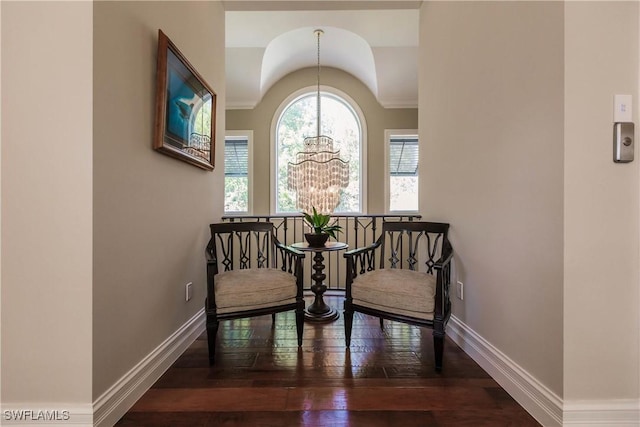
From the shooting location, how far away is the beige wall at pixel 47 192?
117cm

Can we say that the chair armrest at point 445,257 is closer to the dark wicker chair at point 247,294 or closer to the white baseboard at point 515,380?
the white baseboard at point 515,380

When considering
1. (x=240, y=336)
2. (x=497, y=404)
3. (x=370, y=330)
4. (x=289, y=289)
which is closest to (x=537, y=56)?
(x=497, y=404)

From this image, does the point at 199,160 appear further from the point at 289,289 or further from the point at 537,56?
the point at 537,56

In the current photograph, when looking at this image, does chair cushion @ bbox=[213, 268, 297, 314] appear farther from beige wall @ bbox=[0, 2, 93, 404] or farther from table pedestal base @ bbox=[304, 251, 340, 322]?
beige wall @ bbox=[0, 2, 93, 404]

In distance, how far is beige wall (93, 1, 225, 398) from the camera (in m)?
1.23

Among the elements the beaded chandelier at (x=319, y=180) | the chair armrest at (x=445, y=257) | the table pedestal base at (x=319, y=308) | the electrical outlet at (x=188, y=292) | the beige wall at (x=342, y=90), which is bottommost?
the table pedestal base at (x=319, y=308)

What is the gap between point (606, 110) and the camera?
119 centimetres

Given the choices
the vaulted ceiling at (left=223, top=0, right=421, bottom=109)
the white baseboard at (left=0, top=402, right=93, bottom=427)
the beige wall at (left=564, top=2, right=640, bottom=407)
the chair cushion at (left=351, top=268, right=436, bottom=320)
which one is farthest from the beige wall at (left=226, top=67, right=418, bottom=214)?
the white baseboard at (left=0, top=402, right=93, bottom=427)

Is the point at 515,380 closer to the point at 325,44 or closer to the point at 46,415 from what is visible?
the point at 46,415

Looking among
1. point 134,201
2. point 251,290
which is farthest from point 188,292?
point 134,201

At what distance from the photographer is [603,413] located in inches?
48.1

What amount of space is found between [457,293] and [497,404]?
0.78 m

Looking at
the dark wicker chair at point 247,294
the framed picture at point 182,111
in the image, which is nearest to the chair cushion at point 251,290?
the dark wicker chair at point 247,294

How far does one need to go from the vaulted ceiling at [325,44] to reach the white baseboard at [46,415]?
125 inches
